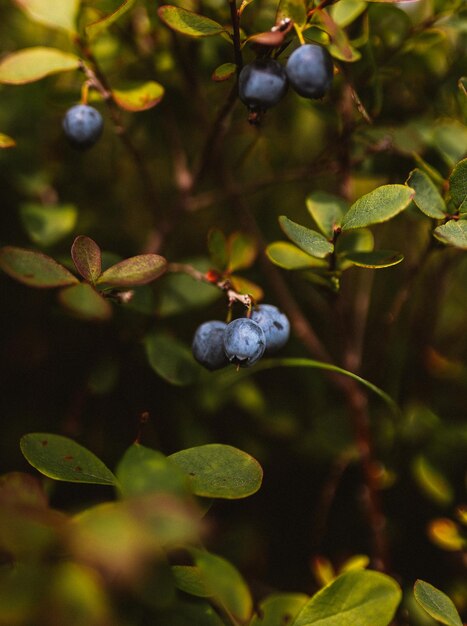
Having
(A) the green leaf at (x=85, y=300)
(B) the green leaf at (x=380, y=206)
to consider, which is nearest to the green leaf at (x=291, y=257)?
(B) the green leaf at (x=380, y=206)

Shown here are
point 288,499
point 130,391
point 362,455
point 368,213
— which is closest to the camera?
point 368,213

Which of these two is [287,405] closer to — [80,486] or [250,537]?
[250,537]

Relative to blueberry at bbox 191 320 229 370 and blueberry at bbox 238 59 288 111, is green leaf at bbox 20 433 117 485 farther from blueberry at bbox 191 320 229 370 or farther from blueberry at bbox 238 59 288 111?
blueberry at bbox 238 59 288 111

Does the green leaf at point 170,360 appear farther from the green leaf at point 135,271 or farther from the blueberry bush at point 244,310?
the green leaf at point 135,271

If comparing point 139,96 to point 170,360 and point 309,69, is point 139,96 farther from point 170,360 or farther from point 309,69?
point 170,360

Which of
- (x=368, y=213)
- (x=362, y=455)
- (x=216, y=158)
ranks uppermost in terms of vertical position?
(x=368, y=213)

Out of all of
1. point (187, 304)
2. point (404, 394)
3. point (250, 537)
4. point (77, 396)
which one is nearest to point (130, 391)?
point (77, 396)
